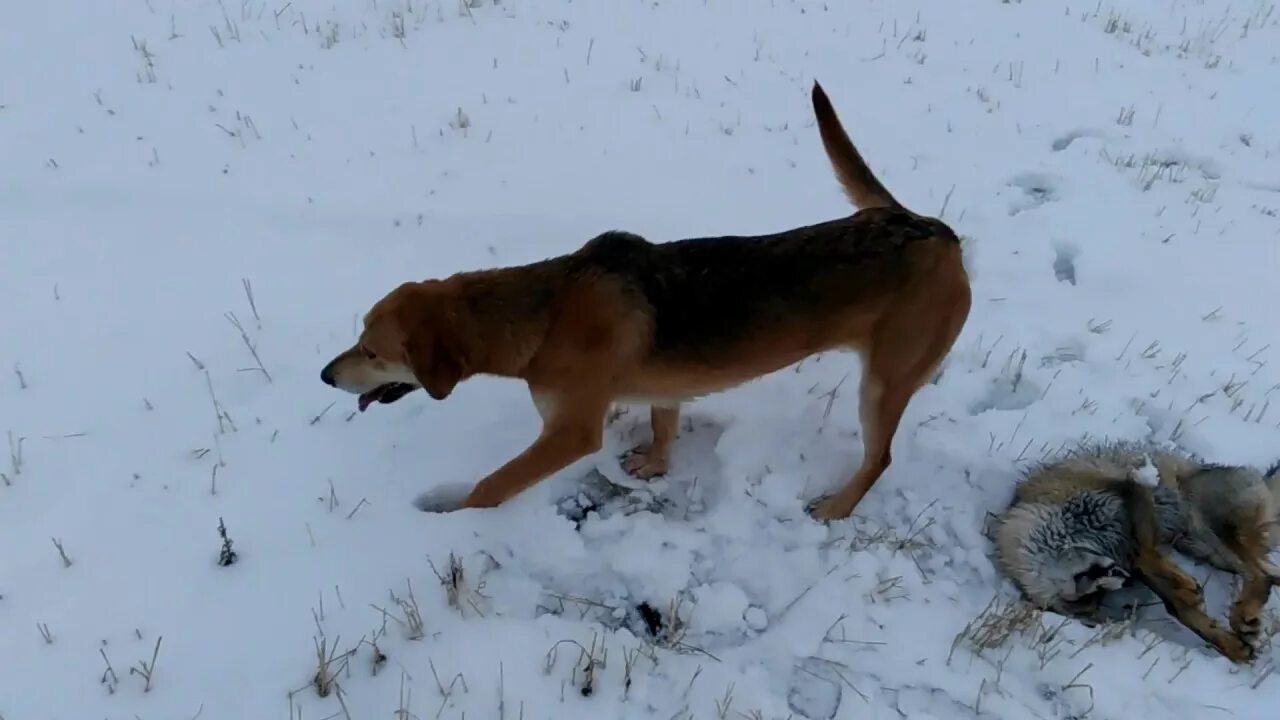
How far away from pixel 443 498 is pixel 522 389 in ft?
2.42

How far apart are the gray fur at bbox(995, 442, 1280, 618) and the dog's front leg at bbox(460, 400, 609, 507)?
1886mm

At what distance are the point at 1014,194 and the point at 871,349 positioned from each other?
2992 millimetres

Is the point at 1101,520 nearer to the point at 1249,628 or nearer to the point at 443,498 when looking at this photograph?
the point at 1249,628

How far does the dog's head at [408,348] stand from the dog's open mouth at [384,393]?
0.15ft

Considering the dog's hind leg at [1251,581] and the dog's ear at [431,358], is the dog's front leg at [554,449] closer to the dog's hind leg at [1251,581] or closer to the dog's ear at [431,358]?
Result: the dog's ear at [431,358]

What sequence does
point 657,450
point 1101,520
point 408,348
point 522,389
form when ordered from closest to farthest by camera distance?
point 408,348, point 1101,520, point 657,450, point 522,389

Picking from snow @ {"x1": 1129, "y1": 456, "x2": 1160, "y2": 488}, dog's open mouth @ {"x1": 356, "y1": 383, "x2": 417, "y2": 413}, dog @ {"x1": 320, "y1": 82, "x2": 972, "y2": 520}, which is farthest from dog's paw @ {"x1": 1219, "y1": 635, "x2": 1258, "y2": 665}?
dog's open mouth @ {"x1": 356, "y1": 383, "x2": 417, "y2": 413}

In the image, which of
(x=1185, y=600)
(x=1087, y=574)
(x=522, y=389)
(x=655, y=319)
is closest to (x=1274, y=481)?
(x=1185, y=600)

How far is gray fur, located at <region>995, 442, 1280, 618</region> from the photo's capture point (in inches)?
149

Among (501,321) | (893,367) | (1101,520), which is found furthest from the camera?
(1101,520)

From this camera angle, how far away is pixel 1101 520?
12.9ft

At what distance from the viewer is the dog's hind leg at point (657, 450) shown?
13.6ft

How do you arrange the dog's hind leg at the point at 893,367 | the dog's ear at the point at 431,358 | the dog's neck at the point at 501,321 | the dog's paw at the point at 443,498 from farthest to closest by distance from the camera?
the dog's paw at the point at 443,498
the dog's hind leg at the point at 893,367
the dog's neck at the point at 501,321
the dog's ear at the point at 431,358

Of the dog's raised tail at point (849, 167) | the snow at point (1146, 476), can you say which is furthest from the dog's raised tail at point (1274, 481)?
the dog's raised tail at point (849, 167)
